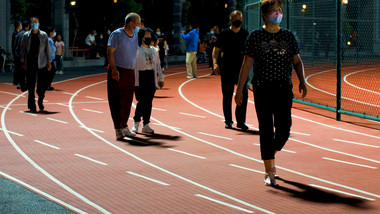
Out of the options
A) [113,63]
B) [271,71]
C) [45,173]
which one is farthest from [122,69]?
[271,71]

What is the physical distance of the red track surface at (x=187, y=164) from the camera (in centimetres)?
746

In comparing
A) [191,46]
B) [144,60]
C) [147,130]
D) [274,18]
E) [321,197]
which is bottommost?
[321,197]

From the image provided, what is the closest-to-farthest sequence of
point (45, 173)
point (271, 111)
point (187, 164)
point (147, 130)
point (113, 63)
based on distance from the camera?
point (271, 111) < point (45, 173) < point (187, 164) < point (113, 63) < point (147, 130)

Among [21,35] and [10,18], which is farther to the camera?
[10,18]

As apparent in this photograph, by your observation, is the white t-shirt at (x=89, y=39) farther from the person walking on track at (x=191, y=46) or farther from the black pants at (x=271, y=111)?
the black pants at (x=271, y=111)

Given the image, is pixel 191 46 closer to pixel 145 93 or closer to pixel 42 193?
pixel 145 93

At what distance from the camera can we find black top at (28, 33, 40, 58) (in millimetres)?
15859

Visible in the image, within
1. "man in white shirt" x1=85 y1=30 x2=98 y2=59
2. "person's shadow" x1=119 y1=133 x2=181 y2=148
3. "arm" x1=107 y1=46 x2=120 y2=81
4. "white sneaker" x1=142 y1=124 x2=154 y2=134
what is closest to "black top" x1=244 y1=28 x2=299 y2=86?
"person's shadow" x1=119 y1=133 x2=181 y2=148

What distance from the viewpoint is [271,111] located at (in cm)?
822

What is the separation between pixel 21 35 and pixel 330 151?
8991mm

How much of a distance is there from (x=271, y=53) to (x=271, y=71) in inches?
7.4

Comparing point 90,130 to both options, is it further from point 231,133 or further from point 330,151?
point 330,151

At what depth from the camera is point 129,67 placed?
12172 mm

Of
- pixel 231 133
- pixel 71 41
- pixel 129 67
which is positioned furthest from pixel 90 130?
pixel 71 41
